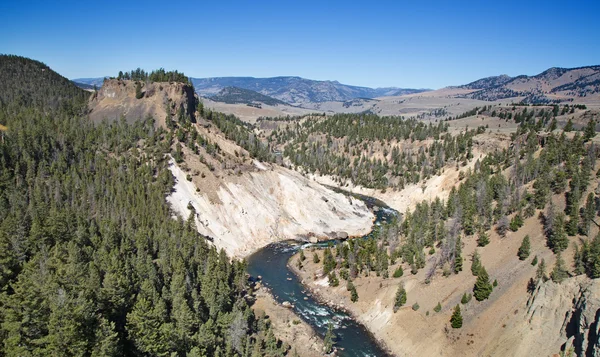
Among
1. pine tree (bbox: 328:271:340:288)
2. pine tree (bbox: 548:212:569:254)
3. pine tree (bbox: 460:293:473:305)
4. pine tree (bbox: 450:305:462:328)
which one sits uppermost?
pine tree (bbox: 548:212:569:254)

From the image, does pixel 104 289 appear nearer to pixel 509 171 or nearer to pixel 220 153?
pixel 220 153

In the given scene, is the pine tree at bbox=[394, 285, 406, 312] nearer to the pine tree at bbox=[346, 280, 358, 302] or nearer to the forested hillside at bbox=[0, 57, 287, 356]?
the pine tree at bbox=[346, 280, 358, 302]

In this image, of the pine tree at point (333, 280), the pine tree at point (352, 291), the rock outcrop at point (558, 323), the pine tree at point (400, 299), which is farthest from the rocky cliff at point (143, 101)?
the rock outcrop at point (558, 323)

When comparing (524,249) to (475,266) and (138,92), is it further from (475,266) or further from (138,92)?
(138,92)

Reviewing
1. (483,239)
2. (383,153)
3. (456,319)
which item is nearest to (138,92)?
(383,153)

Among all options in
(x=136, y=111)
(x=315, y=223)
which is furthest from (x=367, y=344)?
(x=136, y=111)

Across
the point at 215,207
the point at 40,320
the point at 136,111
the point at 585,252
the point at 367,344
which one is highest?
the point at 136,111

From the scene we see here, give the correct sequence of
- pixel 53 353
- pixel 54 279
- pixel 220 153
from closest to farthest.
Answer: pixel 53 353, pixel 54 279, pixel 220 153

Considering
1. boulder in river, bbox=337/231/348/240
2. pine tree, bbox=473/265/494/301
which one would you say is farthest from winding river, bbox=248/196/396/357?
pine tree, bbox=473/265/494/301
